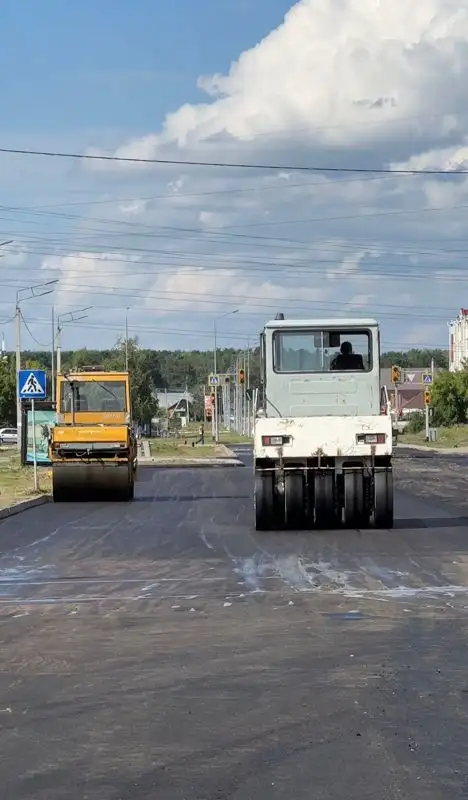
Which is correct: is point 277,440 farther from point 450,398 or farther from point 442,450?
point 450,398

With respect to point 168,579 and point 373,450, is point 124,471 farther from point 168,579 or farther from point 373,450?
point 168,579

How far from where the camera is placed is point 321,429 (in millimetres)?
19312

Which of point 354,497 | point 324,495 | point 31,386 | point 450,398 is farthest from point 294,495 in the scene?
point 450,398

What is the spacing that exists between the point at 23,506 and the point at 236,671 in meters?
18.2

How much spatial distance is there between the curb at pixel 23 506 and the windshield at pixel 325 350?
6.88 m

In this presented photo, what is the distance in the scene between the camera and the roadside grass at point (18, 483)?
28266mm

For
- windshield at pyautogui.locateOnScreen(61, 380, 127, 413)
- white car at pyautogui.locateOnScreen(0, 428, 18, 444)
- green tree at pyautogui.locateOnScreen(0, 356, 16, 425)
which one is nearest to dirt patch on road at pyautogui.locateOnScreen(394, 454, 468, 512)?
windshield at pyautogui.locateOnScreen(61, 380, 127, 413)

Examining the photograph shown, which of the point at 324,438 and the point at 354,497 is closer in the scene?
the point at 324,438

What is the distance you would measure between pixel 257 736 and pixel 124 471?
22.2m

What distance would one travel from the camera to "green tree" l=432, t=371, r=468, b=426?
98.7 meters

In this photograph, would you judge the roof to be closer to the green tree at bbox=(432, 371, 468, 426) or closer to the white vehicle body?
the white vehicle body

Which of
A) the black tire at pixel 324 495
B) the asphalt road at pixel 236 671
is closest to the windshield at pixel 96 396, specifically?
the black tire at pixel 324 495

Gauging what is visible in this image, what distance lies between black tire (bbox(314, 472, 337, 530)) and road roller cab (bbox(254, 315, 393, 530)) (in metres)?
0.02

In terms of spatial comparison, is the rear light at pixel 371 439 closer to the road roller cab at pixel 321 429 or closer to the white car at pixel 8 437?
the road roller cab at pixel 321 429
